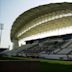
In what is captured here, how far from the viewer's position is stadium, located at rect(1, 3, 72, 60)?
47.6m

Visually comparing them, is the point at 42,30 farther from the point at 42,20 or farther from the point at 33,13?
the point at 33,13

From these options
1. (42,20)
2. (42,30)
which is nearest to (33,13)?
(42,20)

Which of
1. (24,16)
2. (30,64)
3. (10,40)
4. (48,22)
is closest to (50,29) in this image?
(48,22)

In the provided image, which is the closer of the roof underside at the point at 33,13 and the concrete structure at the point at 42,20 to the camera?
the roof underside at the point at 33,13

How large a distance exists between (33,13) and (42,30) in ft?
23.2

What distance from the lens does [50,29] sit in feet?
206

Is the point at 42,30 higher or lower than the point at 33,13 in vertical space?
lower

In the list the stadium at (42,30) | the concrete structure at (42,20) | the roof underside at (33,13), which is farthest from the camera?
the concrete structure at (42,20)

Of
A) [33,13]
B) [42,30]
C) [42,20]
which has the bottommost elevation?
[42,30]

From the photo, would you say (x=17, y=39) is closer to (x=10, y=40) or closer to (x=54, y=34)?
(x=10, y=40)

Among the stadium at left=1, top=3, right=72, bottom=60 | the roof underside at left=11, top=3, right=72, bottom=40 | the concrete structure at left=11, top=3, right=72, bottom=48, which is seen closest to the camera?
the stadium at left=1, top=3, right=72, bottom=60

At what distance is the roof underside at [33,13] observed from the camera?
51.4 m

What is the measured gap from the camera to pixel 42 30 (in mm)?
Result: 66062

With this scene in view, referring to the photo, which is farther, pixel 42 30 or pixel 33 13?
pixel 42 30
